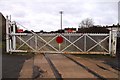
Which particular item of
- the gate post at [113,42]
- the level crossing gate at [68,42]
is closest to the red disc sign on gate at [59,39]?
the level crossing gate at [68,42]

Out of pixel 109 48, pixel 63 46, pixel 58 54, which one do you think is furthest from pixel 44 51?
pixel 109 48

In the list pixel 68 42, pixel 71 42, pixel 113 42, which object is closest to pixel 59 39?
pixel 68 42

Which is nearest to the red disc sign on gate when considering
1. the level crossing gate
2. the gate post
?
the level crossing gate

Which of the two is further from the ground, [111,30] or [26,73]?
[111,30]

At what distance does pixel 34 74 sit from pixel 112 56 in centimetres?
943

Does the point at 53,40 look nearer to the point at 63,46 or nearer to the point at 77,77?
the point at 63,46

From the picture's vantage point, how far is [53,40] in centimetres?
1936

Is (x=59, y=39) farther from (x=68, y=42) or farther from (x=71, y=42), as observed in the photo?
(x=71, y=42)

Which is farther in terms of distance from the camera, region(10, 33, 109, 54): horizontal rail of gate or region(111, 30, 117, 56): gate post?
region(10, 33, 109, 54): horizontal rail of gate

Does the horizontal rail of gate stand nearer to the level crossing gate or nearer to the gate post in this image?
the level crossing gate

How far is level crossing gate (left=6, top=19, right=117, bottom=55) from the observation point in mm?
18266

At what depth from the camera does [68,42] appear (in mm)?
19281

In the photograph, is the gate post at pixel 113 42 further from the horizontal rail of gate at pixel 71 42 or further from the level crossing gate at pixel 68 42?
the horizontal rail of gate at pixel 71 42

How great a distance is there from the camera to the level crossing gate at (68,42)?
1827cm
